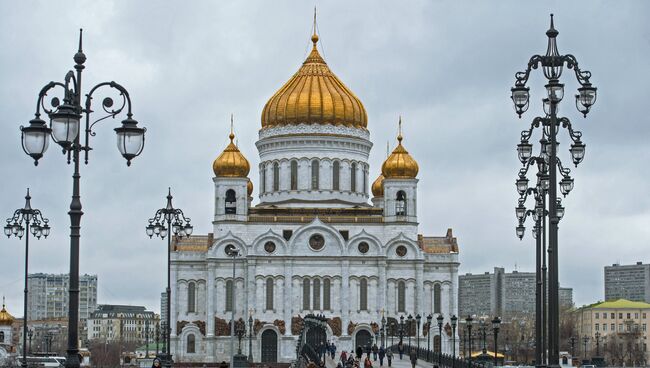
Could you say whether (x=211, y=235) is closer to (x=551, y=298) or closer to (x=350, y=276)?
(x=350, y=276)

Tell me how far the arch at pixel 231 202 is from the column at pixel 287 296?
4.48 metres

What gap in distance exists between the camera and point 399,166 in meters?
83.5

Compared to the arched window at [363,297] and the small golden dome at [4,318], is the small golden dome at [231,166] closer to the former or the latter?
the arched window at [363,297]

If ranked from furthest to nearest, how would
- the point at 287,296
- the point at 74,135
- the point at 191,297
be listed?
Result: the point at 191,297, the point at 287,296, the point at 74,135

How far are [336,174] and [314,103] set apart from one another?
4333 mm

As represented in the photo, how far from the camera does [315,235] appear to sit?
271 feet

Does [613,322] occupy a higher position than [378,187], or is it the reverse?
[378,187]

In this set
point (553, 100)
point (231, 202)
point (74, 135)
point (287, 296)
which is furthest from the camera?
point (231, 202)

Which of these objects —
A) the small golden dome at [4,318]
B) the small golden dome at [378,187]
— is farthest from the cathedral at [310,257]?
the small golden dome at [4,318]

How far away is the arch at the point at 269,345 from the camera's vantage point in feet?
266

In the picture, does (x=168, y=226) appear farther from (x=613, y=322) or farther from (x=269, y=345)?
(x=613, y=322)

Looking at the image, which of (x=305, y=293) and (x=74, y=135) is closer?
(x=74, y=135)

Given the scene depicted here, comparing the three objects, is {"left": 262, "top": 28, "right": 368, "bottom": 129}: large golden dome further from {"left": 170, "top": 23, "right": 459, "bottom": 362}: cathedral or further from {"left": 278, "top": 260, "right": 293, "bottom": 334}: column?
{"left": 278, "top": 260, "right": 293, "bottom": 334}: column

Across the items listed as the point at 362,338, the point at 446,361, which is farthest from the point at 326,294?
the point at 446,361
